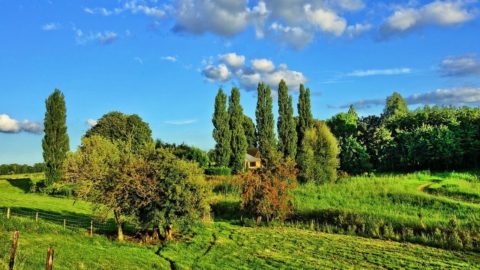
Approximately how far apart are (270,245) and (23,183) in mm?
50986

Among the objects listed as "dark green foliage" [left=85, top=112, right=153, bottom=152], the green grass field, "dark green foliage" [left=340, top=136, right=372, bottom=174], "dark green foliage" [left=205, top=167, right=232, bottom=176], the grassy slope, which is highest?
"dark green foliage" [left=85, top=112, right=153, bottom=152]

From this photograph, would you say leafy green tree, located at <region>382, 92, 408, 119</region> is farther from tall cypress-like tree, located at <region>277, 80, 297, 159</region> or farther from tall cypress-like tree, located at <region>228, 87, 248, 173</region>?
tall cypress-like tree, located at <region>228, 87, 248, 173</region>

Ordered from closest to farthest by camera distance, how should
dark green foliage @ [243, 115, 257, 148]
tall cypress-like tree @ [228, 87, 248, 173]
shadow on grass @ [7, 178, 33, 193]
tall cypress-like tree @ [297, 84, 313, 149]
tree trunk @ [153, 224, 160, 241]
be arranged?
tree trunk @ [153, 224, 160, 241] → shadow on grass @ [7, 178, 33, 193] → tall cypress-like tree @ [228, 87, 248, 173] → tall cypress-like tree @ [297, 84, 313, 149] → dark green foliage @ [243, 115, 257, 148]

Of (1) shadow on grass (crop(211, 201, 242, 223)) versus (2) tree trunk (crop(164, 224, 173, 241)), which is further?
(1) shadow on grass (crop(211, 201, 242, 223))

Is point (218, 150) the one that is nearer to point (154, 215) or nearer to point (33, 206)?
point (33, 206)

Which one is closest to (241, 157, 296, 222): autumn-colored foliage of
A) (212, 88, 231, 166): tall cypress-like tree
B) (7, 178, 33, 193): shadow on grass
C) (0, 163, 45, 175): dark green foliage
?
(212, 88, 231, 166): tall cypress-like tree

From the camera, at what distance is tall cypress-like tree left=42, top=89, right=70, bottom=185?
194 feet

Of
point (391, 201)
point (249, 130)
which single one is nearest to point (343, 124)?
point (249, 130)

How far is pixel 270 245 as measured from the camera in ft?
92.2

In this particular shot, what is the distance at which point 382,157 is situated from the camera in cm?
7594

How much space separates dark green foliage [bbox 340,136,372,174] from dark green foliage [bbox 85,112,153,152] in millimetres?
40130

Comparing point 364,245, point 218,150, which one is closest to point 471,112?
point 218,150

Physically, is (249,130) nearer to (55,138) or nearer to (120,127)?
(120,127)

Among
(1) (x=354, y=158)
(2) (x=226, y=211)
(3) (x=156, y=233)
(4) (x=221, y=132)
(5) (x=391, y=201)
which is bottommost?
(3) (x=156, y=233)
